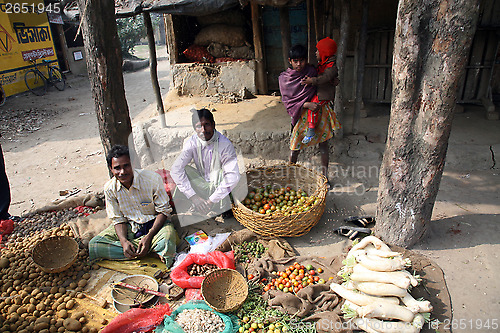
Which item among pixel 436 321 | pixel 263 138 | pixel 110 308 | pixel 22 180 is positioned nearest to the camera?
pixel 436 321

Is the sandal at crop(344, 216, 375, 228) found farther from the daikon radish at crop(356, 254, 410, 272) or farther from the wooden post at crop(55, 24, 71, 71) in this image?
the wooden post at crop(55, 24, 71, 71)

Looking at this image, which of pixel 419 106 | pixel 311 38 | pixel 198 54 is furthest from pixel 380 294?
pixel 198 54

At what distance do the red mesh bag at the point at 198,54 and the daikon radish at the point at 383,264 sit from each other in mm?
5860

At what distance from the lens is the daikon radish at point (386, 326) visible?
236 centimetres

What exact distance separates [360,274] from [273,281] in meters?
0.79

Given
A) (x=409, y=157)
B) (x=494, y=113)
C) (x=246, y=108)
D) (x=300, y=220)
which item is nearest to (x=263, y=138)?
(x=246, y=108)

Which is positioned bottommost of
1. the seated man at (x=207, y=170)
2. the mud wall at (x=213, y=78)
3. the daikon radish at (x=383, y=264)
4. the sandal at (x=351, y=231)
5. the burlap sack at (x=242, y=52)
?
the sandal at (x=351, y=231)

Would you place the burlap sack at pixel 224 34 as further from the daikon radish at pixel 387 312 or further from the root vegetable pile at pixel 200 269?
the daikon radish at pixel 387 312

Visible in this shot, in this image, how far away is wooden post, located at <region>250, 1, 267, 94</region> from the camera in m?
6.72

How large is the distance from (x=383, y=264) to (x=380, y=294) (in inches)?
9.3

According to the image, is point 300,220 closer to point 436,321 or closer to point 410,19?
point 436,321

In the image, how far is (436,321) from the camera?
252 cm

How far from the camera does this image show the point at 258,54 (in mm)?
6961

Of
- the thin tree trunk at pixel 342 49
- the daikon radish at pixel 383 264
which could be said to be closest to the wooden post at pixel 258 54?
the thin tree trunk at pixel 342 49
